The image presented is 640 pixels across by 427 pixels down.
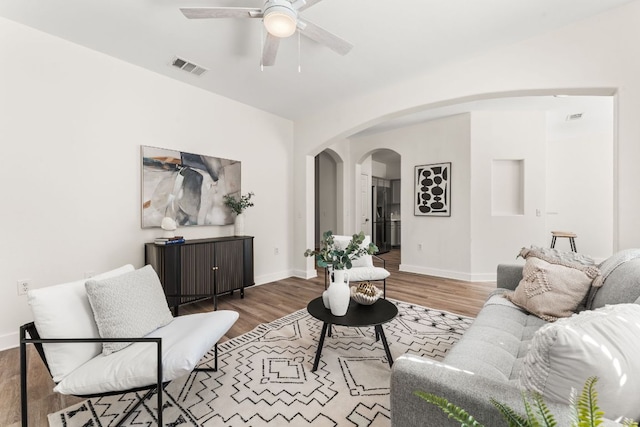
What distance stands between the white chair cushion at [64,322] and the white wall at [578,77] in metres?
3.45

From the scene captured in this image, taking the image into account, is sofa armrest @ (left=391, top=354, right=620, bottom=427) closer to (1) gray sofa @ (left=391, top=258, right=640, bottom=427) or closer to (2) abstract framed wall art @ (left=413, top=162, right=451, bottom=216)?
(1) gray sofa @ (left=391, top=258, right=640, bottom=427)

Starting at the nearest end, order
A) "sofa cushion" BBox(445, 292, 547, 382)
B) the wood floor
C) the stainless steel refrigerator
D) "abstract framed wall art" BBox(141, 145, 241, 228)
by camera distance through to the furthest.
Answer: "sofa cushion" BBox(445, 292, 547, 382)
the wood floor
"abstract framed wall art" BBox(141, 145, 241, 228)
the stainless steel refrigerator

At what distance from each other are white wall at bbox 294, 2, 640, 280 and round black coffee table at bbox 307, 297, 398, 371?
197 cm

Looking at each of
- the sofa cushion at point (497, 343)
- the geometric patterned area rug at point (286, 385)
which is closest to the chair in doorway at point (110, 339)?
the geometric patterned area rug at point (286, 385)

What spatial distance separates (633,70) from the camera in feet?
7.10

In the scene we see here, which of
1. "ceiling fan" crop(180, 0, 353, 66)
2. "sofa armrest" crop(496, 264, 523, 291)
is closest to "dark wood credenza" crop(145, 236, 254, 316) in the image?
"ceiling fan" crop(180, 0, 353, 66)

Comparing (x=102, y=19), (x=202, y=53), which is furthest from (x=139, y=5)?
(x=202, y=53)

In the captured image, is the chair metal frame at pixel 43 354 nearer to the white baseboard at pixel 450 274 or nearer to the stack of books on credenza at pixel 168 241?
the stack of books on credenza at pixel 168 241

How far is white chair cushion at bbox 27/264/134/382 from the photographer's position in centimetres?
138

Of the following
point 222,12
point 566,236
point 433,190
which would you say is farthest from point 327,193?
point 222,12

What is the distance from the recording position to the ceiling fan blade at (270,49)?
207cm

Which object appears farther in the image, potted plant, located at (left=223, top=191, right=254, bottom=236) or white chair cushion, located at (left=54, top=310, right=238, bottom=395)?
potted plant, located at (left=223, top=191, right=254, bottom=236)

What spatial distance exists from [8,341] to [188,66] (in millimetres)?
3002

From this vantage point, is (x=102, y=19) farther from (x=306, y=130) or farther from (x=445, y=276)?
(x=445, y=276)
